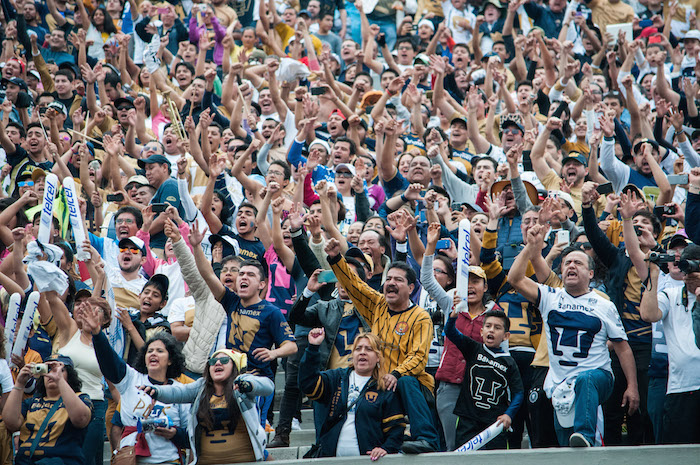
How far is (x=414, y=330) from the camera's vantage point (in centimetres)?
693

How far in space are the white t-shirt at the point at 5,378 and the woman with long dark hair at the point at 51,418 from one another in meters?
0.25

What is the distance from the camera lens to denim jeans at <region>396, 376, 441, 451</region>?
6.54 meters

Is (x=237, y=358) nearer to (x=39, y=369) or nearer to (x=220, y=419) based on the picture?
(x=220, y=419)

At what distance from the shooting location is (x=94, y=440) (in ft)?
23.5

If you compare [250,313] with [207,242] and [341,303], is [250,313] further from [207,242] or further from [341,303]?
[207,242]

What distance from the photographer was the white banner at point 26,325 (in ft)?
24.8

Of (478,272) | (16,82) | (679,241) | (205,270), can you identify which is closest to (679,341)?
(679,241)

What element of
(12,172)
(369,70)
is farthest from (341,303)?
(369,70)

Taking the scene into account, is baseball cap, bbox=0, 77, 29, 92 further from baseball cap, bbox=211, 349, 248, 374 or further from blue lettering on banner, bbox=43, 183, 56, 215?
baseball cap, bbox=211, 349, 248, 374

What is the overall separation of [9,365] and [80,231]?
4.33ft

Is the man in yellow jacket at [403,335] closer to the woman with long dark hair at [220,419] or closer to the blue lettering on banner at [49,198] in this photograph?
the woman with long dark hair at [220,419]

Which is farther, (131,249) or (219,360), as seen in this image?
(131,249)

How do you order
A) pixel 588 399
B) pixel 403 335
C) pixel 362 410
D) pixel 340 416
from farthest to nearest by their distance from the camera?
pixel 403 335, pixel 340 416, pixel 362 410, pixel 588 399

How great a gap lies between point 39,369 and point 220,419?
138 centimetres
